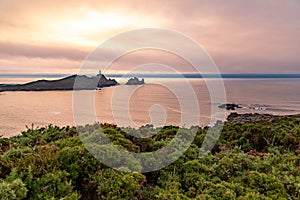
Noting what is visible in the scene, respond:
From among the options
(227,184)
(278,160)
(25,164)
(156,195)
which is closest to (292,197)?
(227,184)

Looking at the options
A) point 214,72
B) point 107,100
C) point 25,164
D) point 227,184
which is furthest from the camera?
point 107,100

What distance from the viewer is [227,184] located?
4449 mm

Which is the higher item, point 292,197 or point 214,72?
point 214,72

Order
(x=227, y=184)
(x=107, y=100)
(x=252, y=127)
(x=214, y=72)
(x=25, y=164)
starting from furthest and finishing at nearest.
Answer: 1. (x=107, y=100)
2. (x=252, y=127)
3. (x=214, y=72)
4. (x=227, y=184)
5. (x=25, y=164)

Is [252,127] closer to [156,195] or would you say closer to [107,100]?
[156,195]

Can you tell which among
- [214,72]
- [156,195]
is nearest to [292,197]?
[156,195]

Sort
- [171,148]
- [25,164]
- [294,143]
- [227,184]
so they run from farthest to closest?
1. [294,143]
2. [171,148]
3. [227,184]
4. [25,164]

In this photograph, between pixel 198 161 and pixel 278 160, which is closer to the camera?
pixel 198 161

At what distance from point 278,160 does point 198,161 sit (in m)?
1.94

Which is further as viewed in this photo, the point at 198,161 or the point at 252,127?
the point at 252,127

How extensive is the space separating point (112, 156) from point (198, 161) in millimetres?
1939

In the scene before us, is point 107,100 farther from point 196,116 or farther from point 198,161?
point 198,161

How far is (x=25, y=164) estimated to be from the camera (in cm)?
411

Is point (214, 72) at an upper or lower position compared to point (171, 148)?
upper
